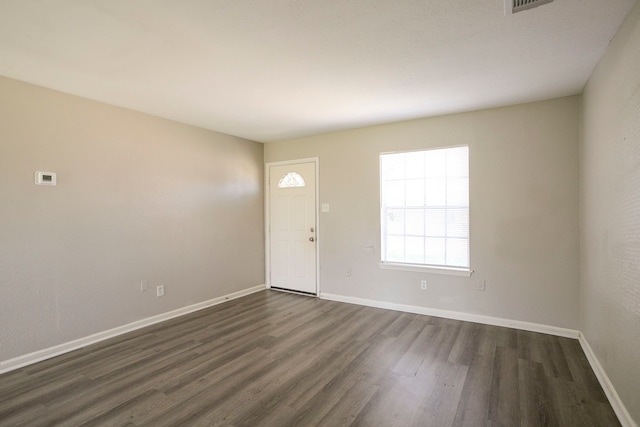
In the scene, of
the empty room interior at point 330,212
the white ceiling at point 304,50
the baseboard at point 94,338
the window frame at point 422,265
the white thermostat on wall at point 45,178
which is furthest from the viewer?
the window frame at point 422,265

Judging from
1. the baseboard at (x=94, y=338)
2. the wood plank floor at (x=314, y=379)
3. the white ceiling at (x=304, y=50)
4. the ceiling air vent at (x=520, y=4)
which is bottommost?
the wood plank floor at (x=314, y=379)

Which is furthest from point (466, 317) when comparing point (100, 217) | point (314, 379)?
point (100, 217)

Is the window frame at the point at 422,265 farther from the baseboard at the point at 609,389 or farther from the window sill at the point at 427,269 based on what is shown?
the baseboard at the point at 609,389

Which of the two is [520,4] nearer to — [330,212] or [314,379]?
[314,379]

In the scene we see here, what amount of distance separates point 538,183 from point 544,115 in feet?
2.38

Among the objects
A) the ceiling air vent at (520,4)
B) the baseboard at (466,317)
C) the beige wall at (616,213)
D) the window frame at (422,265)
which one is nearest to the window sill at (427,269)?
the window frame at (422,265)

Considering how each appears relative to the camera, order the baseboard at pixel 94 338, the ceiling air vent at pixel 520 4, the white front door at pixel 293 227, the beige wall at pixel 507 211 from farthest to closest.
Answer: the white front door at pixel 293 227
the beige wall at pixel 507 211
the baseboard at pixel 94 338
the ceiling air vent at pixel 520 4

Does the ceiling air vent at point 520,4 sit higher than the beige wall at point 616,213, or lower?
higher

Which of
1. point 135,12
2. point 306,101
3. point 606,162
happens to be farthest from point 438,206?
point 135,12

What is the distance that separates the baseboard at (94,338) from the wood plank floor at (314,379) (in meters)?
0.09

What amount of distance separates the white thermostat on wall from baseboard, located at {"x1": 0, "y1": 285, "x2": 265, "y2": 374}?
154 cm

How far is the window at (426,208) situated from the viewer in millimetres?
3855

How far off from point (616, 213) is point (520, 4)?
1527 mm

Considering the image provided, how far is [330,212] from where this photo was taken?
4844mm
